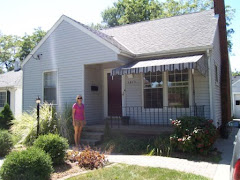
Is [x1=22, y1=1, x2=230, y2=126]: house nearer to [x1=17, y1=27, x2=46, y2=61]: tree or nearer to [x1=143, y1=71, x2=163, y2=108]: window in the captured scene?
[x1=143, y1=71, x2=163, y2=108]: window

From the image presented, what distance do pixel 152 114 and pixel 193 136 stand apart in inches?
132

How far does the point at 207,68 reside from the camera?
29.2ft

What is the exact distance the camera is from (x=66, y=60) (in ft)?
36.2

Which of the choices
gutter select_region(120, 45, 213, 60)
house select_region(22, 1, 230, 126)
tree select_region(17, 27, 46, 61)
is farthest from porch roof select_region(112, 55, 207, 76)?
tree select_region(17, 27, 46, 61)

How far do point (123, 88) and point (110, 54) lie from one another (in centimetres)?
180

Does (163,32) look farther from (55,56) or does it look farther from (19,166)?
(19,166)

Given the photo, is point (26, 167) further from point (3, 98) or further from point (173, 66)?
point (3, 98)

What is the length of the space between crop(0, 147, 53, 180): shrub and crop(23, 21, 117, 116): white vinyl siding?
561 centimetres

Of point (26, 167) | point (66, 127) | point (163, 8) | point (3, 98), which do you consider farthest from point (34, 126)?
point (163, 8)

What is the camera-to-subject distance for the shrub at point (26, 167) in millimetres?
4387

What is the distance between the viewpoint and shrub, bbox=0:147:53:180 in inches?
173

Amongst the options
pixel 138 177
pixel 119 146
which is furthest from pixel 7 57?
pixel 138 177

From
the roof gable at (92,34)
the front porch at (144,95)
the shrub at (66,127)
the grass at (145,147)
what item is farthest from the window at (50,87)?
the grass at (145,147)

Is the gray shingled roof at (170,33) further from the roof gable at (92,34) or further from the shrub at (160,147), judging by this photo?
the shrub at (160,147)
